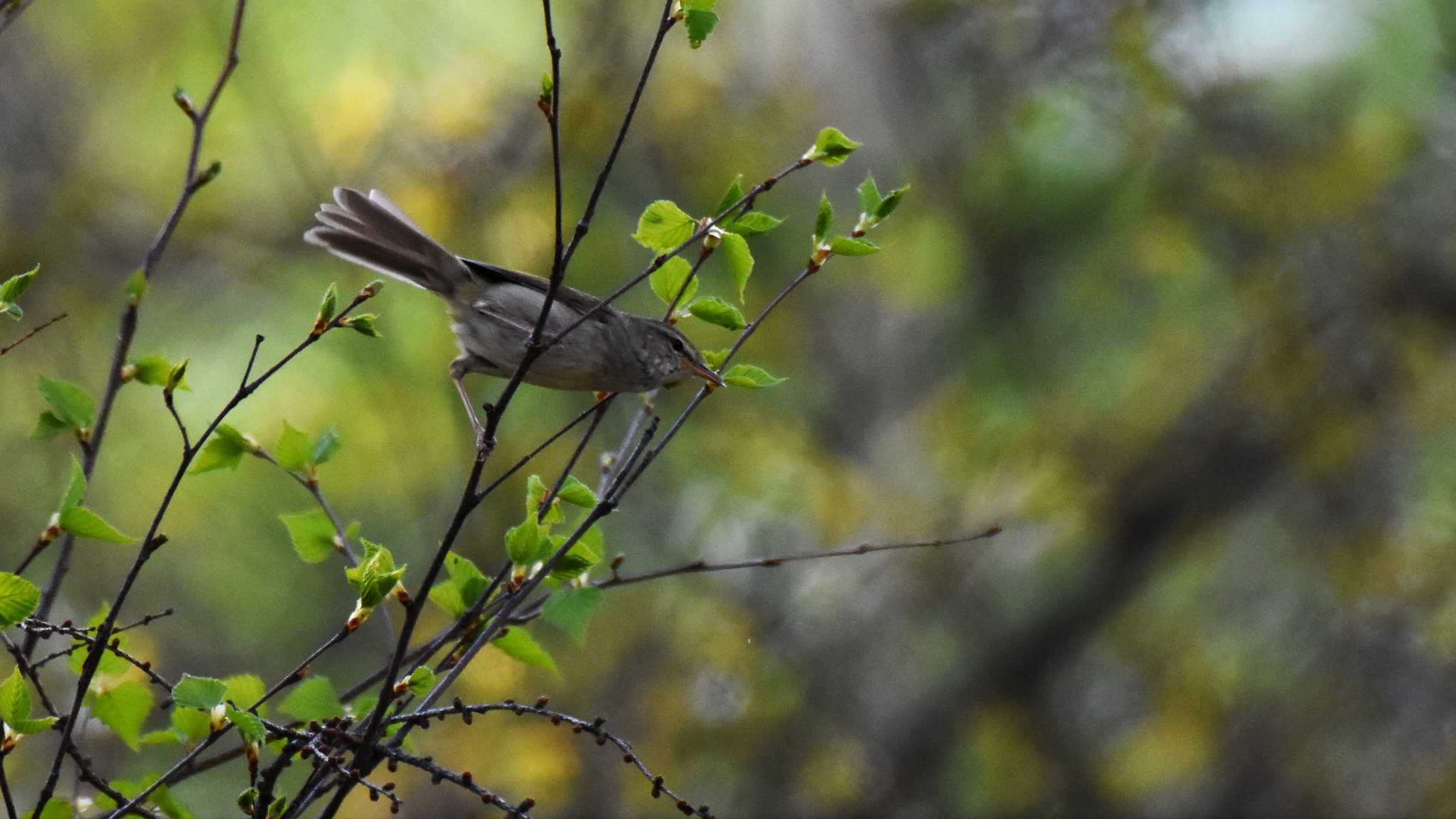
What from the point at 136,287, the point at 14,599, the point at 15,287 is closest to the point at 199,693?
the point at 14,599

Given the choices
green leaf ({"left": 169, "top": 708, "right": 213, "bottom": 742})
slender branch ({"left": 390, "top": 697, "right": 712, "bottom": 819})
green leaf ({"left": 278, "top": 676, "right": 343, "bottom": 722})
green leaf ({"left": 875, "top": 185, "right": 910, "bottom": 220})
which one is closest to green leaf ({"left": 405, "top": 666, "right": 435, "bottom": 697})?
slender branch ({"left": 390, "top": 697, "right": 712, "bottom": 819})

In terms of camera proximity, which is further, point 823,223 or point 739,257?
point 823,223

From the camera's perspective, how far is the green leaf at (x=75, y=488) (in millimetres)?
2281

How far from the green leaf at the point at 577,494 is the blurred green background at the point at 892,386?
5.89 meters

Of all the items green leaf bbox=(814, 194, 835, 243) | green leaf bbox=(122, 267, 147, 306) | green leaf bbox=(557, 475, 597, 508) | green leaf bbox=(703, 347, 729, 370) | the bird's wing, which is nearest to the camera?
green leaf bbox=(122, 267, 147, 306)

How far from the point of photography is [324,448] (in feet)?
9.83

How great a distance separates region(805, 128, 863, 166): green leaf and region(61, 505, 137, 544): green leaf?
145 centimetres

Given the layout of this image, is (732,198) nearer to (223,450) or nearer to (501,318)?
(223,450)

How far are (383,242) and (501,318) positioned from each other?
45 centimetres

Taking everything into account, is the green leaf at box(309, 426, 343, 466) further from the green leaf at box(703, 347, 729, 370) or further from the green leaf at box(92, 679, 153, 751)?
the green leaf at box(703, 347, 729, 370)

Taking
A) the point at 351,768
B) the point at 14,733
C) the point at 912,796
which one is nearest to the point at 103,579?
the point at 912,796

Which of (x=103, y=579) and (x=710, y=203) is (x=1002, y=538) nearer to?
(x=710, y=203)

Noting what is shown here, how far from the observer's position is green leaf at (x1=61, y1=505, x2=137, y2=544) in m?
2.31

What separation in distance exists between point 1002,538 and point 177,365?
8.54m
